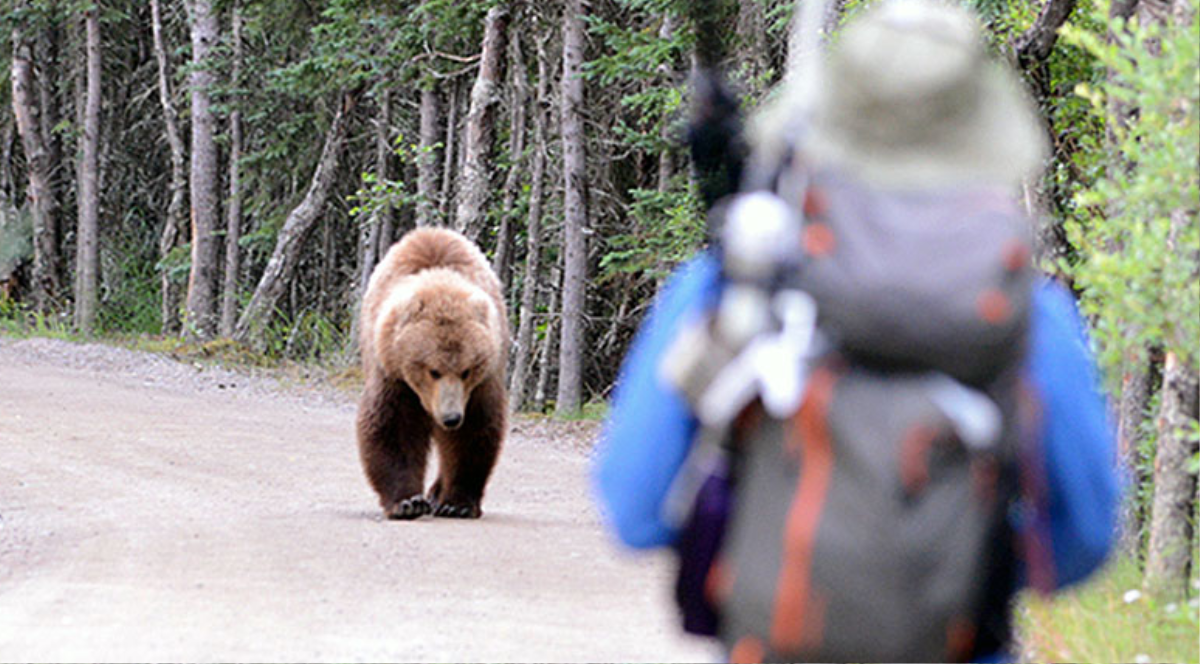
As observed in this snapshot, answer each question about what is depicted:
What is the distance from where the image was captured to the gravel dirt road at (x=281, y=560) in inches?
261

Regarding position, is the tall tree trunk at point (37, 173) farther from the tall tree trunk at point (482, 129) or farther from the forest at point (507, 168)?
the tall tree trunk at point (482, 129)

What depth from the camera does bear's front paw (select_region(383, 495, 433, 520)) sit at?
9.72m

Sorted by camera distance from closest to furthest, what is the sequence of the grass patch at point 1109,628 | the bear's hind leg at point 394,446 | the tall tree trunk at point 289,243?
the grass patch at point 1109,628 → the bear's hind leg at point 394,446 → the tall tree trunk at point 289,243

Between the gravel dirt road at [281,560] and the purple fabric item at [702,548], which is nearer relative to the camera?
the purple fabric item at [702,548]

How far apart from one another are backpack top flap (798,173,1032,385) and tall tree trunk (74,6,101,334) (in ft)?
88.0

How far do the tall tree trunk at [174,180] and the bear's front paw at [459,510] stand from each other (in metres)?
19.3

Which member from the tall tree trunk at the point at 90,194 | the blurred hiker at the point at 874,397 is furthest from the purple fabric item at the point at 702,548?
the tall tree trunk at the point at 90,194

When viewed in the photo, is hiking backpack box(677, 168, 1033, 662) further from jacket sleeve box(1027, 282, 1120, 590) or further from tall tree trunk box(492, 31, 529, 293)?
tall tree trunk box(492, 31, 529, 293)

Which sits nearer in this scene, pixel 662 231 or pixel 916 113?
pixel 916 113

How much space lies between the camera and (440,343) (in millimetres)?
9273

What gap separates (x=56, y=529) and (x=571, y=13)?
919 cm

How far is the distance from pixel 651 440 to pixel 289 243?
22.5 meters

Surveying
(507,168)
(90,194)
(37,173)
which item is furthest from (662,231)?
(37,173)

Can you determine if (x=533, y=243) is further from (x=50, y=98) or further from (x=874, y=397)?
(x=874, y=397)
